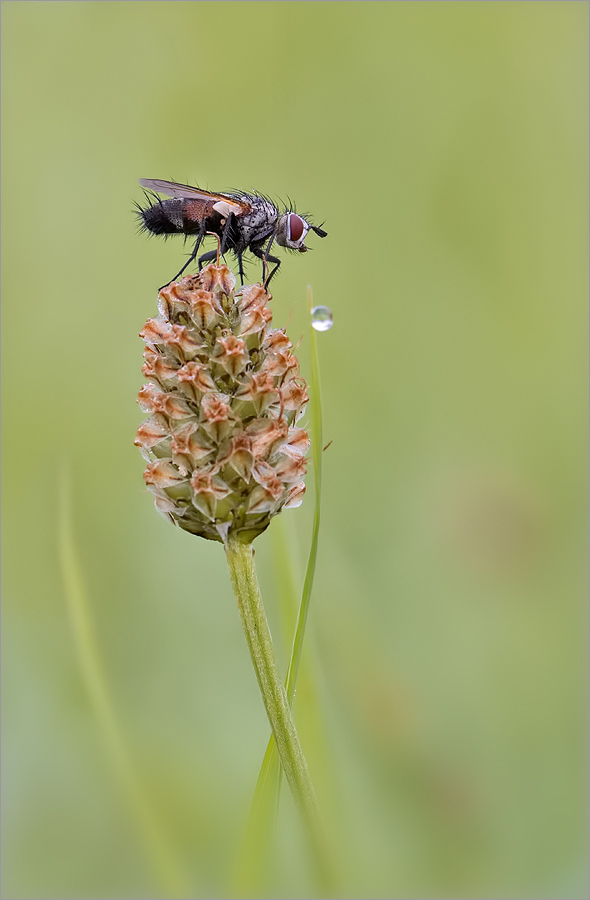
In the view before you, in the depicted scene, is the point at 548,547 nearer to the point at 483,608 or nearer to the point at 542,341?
the point at 483,608

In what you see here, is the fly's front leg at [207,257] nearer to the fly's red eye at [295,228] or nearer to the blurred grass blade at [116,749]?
the fly's red eye at [295,228]

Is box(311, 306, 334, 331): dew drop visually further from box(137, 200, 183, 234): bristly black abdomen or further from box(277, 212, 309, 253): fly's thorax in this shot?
box(137, 200, 183, 234): bristly black abdomen

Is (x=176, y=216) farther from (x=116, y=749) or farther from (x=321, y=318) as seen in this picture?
(x=116, y=749)

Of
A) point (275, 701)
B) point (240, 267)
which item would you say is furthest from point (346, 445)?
point (275, 701)

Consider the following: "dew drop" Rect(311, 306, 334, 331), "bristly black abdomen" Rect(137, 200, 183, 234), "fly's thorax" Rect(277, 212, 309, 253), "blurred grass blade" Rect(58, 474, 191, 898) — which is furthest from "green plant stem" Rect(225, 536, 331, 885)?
"bristly black abdomen" Rect(137, 200, 183, 234)

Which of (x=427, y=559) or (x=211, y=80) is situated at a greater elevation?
(x=211, y=80)

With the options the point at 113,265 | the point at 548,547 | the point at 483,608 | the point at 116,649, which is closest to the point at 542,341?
the point at 548,547
